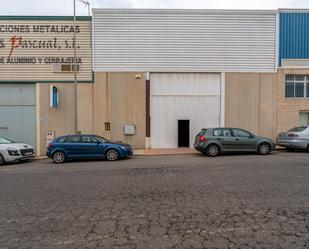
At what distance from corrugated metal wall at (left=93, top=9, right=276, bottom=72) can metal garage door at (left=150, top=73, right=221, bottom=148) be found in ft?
2.21

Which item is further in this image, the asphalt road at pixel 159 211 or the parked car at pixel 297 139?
the parked car at pixel 297 139

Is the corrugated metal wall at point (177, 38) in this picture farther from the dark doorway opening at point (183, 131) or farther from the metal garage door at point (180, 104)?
the dark doorway opening at point (183, 131)

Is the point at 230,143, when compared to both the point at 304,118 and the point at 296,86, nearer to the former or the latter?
the point at 304,118

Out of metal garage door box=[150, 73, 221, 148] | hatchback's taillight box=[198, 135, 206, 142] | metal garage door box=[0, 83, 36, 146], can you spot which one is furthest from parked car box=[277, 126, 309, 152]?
metal garage door box=[0, 83, 36, 146]

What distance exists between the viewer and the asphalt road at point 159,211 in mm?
4195

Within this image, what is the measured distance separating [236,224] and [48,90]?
16.5 meters

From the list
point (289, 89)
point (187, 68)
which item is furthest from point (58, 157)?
point (289, 89)

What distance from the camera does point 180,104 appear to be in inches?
740

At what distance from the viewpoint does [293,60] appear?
1884 centimetres

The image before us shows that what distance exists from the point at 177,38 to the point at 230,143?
7.79m

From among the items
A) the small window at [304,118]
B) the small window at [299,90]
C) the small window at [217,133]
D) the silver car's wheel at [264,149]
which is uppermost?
the small window at [299,90]

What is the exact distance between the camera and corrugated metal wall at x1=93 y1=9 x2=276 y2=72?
18484 millimetres

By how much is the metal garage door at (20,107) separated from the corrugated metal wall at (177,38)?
15.3ft

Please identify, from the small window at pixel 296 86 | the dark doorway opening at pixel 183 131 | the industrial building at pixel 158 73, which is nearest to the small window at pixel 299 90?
the small window at pixel 296 86
